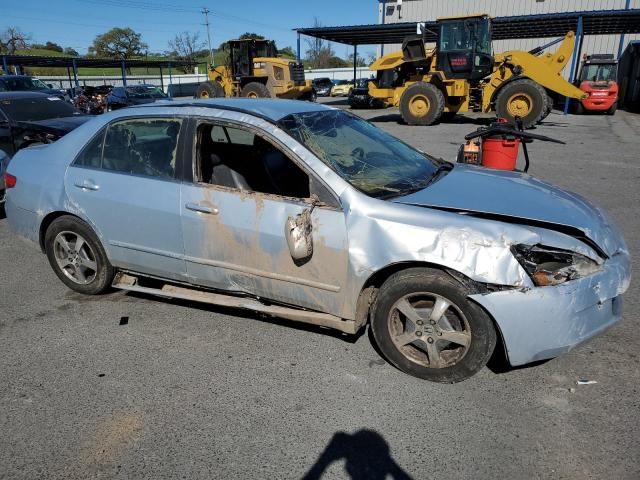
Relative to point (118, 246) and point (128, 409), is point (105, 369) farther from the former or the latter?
point (118, 246)

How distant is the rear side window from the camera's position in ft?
12.4

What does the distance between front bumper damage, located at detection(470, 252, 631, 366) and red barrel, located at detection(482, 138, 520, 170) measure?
381 centimetres

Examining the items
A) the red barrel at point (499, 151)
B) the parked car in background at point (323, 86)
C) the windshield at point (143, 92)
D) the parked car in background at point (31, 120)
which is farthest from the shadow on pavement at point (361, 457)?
the parked car in background at point (323, 86)

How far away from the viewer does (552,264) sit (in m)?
2.66

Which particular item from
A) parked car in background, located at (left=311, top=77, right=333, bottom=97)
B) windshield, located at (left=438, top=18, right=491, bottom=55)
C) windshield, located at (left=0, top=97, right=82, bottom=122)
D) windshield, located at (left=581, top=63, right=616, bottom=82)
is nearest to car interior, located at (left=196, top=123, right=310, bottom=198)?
windshield, located at (left=0, top=97, right=82, bottom=122)

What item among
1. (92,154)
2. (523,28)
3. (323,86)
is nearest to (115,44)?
(323,86)

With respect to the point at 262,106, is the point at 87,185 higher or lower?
lower

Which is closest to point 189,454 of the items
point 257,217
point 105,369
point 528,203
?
point 105,369

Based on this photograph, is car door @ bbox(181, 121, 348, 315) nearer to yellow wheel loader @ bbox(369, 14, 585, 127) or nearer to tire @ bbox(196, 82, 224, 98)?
yellow wheel loader @ bbox(369, 14, 585, 127)

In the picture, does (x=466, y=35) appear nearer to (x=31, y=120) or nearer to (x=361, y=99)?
(x=361, y=99)

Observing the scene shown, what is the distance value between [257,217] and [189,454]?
1415 mm

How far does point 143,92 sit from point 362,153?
78.8 feet

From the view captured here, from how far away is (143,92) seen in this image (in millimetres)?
24594

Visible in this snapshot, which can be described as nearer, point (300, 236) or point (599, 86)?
point (300, 236)
